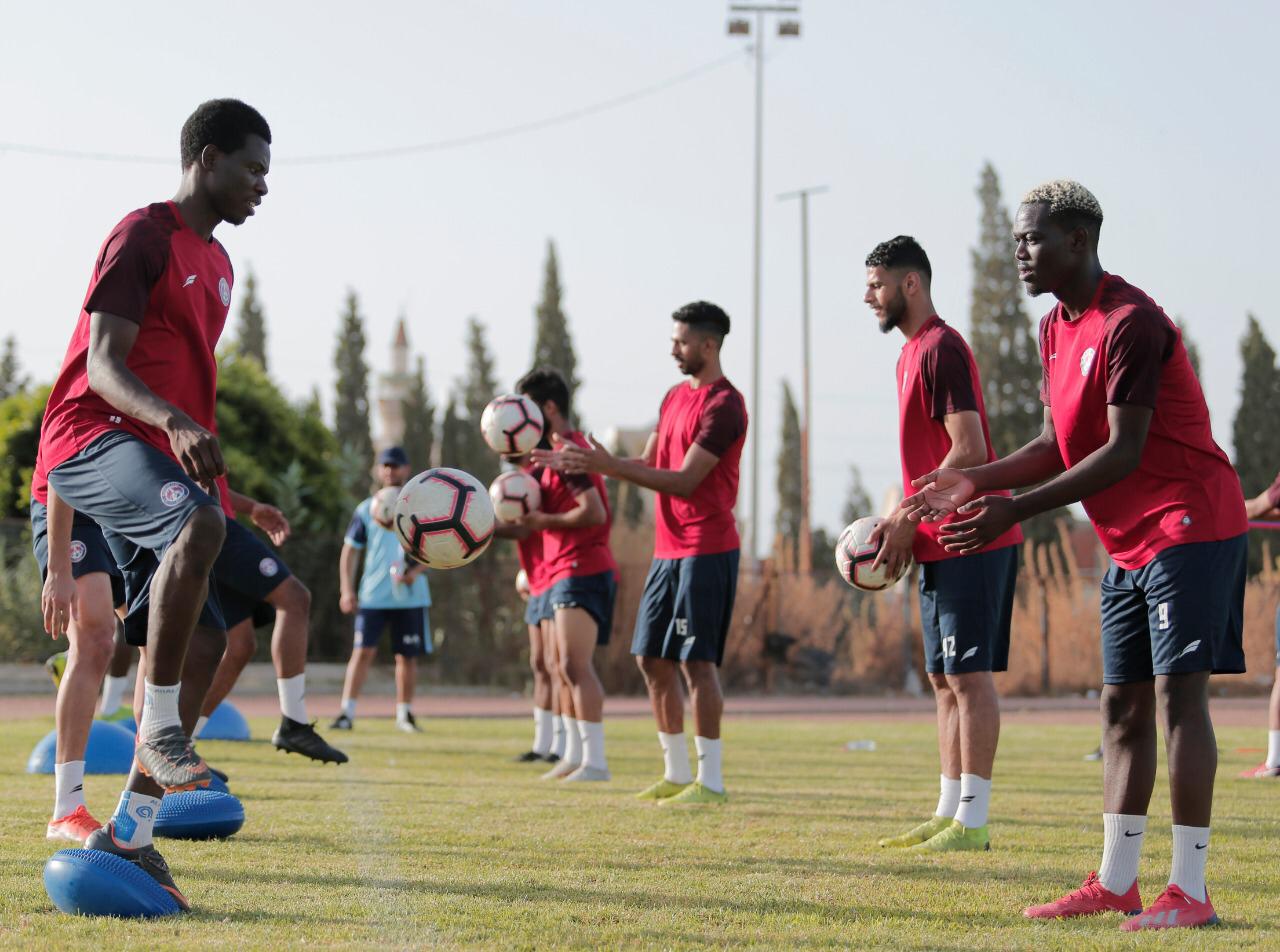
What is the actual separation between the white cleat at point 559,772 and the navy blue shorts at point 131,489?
479 centimetres

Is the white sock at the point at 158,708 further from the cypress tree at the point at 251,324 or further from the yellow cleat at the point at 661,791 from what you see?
the cypress tree at the point at 251,324

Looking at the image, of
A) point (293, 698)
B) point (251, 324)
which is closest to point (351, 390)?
point (251, 324)

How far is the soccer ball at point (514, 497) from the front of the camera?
9117 millimetres

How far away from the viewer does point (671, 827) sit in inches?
254

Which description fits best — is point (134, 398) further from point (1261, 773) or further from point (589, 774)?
point (1261, 773)

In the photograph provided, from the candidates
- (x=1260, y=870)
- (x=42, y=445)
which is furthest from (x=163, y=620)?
(x=1260, y=870)

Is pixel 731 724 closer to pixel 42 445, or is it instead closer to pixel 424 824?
pixel 424 824

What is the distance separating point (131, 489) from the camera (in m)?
4.37

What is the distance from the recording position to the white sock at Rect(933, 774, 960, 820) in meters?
6.32

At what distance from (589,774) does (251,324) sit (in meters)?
44.6

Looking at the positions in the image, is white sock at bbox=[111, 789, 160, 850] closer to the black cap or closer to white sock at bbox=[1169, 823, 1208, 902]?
white sock at bbox=[1169, 823, 1208, 902]

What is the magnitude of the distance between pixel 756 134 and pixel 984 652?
31695 mm

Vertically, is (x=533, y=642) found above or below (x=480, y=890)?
above

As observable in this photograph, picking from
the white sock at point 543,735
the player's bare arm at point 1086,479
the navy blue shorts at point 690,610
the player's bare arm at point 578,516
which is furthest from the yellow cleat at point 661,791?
the player's bare arm at point 1086,479
